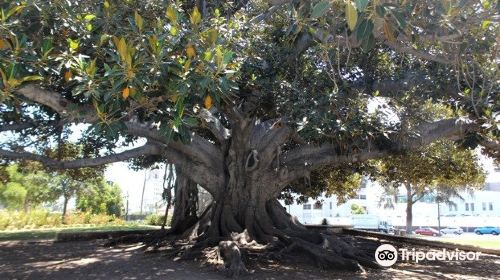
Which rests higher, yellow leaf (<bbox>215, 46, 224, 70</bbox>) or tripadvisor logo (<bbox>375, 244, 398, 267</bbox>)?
yellow leaf (<bbox>215, 46, 224, 70</bbox>)

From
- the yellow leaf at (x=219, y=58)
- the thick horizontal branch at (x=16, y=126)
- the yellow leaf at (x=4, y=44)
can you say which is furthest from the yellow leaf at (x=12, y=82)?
the thick horizontal branch at (x=16, y=126)

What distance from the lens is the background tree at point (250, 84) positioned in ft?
15.0

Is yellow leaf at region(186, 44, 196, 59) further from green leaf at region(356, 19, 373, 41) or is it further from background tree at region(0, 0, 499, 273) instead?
green leaf at region(356, 19, 373, 41)

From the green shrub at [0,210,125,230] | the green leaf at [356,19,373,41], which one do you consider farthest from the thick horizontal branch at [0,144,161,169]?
the green shrub at [0,210,125,230]

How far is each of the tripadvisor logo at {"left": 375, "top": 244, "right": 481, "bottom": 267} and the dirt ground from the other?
213 millimetres

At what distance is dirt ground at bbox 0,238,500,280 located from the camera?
7.54m

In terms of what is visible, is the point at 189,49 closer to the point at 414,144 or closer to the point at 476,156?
the point at 414,144

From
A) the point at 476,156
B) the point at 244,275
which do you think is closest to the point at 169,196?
the point at 244,275

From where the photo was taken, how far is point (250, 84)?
8.70 metres

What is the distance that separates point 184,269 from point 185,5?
6.34 metres

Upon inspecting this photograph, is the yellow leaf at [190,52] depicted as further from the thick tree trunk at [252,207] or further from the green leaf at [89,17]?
the thick tree trunk at [252,207]

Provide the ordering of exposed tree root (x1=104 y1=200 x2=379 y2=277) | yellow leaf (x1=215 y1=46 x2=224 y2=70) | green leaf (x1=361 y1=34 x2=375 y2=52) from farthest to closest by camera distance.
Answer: exposed tree root (x1=104 y1=200 x2=379 y2=277), yellow leaf (x1=215 y1=46 x2=224 y2=70), green leaf (x1=361 y1=34 x2=375 y2=52)

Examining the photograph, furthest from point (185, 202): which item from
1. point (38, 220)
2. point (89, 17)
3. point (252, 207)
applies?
point (38, 220)

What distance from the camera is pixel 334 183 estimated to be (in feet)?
53.2
